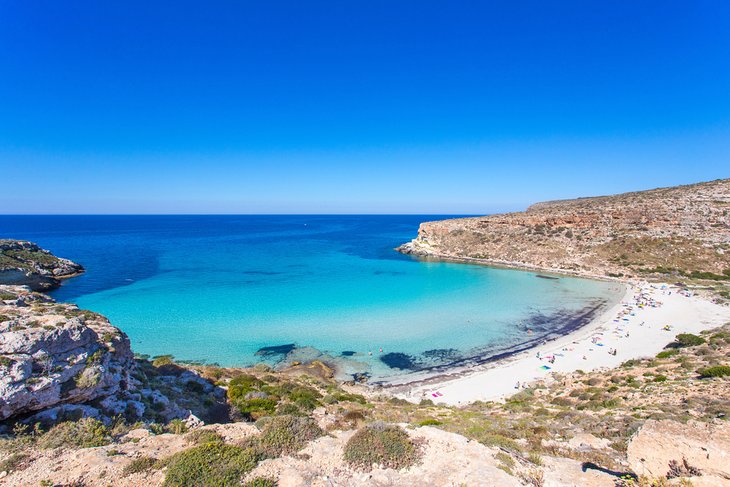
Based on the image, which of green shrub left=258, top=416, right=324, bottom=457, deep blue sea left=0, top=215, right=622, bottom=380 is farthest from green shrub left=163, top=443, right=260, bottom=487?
deep blue sea left=0, top=215, right=622, bottom=380

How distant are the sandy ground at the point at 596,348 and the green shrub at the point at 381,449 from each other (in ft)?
34.9

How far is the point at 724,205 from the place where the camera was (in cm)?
5459

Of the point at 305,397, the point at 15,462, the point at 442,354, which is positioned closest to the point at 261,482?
the point at 15,462

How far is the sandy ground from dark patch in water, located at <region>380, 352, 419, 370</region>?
8.75 ft

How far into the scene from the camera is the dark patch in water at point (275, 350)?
24422 mm

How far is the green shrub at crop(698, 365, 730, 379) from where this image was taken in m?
15.1

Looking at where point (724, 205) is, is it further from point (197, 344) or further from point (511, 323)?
point (197, 344)

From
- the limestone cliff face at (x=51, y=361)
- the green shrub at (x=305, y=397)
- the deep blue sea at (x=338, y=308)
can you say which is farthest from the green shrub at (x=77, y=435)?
the deep blue sea at (x=338, y=308)

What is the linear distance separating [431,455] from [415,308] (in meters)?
28.0

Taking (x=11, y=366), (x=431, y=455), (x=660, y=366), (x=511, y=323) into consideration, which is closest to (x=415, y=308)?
(x=511, y=323)

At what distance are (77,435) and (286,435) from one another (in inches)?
212

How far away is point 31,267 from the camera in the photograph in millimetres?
46500

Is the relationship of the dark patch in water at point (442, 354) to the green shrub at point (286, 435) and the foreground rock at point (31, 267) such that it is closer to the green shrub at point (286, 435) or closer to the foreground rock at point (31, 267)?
the green shrub at point (286, 435)

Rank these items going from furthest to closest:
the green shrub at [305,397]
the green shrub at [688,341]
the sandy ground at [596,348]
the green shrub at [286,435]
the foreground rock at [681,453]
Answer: the green shrub at [688,341], the sandy ground at [596,348], the green shrub at [305,397], the green shrub at [286,435], the foreground rock at [681,453]
